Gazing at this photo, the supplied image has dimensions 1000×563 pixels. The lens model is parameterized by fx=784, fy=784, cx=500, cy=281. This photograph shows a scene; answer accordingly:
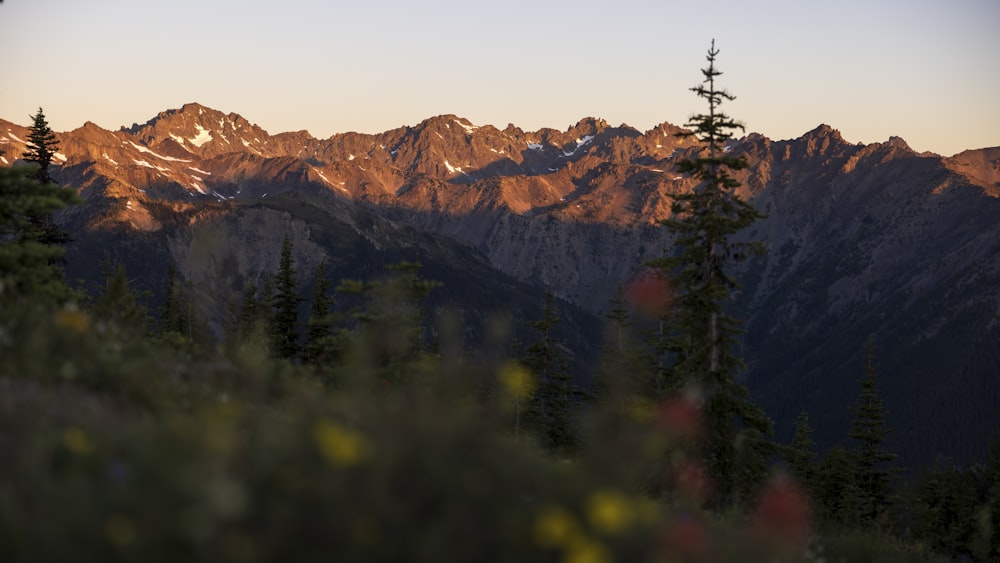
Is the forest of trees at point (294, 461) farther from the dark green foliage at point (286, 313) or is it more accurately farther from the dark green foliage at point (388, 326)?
the dark green foliage at point (286, 313)

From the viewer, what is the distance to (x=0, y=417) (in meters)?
5.52

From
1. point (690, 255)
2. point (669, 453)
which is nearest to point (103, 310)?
point (669, 453)

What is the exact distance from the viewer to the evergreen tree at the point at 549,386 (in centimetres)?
4031

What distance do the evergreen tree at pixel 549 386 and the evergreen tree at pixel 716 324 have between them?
56.9ft

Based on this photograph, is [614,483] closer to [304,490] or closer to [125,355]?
[304,490]

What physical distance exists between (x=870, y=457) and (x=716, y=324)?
99.5 feet

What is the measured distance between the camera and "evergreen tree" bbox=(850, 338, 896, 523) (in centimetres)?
4603

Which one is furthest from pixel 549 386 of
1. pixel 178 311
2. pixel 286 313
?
pixel 178 311

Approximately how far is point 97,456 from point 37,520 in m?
0.74

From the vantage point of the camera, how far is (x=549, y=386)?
135ft

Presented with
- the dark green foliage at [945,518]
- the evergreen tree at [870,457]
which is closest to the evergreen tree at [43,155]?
the evergreen tree at [870,457]

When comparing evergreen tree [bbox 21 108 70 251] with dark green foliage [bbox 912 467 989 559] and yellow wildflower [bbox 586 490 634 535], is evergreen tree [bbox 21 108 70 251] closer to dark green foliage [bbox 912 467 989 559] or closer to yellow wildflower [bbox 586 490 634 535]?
yellow wildflower [bbox 586 490 634 535]

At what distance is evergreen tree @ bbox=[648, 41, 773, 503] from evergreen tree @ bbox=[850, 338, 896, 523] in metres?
27.8

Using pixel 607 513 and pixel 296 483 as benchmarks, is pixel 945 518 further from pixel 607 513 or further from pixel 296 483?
pixel 296 483
